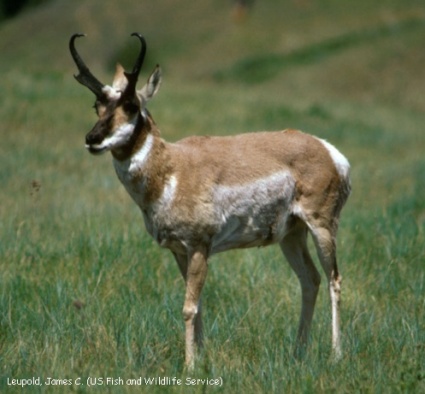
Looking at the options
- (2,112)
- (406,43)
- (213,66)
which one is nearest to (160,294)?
(2,112)

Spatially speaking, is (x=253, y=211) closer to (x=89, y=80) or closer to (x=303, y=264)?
(x=303, y=264)

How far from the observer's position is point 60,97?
19.1m

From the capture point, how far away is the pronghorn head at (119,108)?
557cm

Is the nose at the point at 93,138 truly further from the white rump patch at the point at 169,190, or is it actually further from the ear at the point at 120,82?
the white rump patch at the point at 169,190

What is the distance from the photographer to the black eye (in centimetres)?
567

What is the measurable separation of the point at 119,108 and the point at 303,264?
6.28ft

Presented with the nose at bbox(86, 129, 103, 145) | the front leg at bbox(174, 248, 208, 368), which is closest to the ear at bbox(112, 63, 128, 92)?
the nose at bbox(86, 129, 103, 145)

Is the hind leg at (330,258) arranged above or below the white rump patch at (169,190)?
below

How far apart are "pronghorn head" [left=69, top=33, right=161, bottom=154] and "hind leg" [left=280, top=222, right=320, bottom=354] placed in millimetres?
1470

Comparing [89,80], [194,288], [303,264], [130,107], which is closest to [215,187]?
[194,288]

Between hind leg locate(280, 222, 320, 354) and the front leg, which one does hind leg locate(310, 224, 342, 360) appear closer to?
hind leg locate(280, 222, 320, 354)

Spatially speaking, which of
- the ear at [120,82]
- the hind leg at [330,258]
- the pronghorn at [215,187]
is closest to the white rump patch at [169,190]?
the pronghorn at [215,187]

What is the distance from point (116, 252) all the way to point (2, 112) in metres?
Result: 10.1

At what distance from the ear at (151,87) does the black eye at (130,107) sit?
0.09 m
